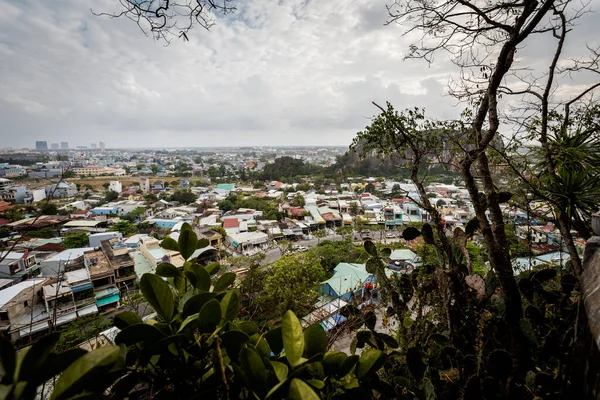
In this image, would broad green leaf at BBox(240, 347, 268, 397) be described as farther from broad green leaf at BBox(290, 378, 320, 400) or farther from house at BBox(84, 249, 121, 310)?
house at BBox(84, 249, 121, 310)

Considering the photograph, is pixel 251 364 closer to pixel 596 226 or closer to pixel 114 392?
pixel 114 392

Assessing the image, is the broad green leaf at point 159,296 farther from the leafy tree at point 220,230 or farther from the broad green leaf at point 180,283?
the leafy tree at point 220,230

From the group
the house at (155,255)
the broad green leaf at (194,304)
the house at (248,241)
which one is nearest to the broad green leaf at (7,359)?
the broad green leaf at (194,304)

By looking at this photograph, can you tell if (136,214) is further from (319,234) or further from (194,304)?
(194,304)

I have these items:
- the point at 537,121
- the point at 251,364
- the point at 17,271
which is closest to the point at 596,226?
A: the point at 251,364

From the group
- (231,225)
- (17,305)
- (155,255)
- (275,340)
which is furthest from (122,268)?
(275,340)

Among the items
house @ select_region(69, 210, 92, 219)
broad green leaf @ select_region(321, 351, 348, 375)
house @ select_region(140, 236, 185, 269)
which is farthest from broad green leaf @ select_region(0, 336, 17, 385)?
house @ select_region(69, 210, 92, 219)
